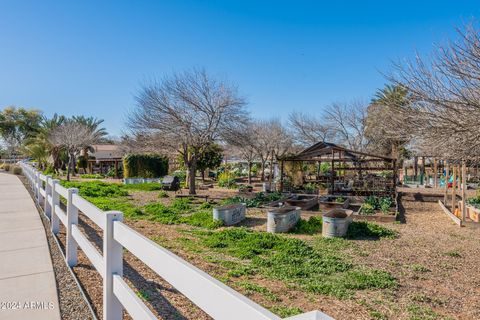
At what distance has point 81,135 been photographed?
111 feet

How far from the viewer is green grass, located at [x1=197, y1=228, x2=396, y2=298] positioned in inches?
212

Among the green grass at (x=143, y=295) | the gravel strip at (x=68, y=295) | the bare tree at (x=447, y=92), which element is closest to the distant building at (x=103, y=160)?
the gravel strip at (x=68, y=295)

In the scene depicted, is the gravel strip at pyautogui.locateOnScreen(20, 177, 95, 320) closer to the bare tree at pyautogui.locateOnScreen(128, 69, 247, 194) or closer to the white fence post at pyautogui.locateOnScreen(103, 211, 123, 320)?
the white fence post at pyautogui.locateOnScreen(103, 211, 123, 320)

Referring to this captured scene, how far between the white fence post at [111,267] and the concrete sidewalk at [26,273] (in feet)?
2.70

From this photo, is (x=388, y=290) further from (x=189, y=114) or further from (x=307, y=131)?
(x=307, y=131)

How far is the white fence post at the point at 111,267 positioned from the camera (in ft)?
8.97

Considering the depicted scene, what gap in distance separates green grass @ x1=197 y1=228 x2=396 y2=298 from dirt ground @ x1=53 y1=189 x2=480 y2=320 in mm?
235

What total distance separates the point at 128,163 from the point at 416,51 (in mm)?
29681

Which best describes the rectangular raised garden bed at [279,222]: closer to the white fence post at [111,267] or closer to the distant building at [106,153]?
the white fence post at [111,267]

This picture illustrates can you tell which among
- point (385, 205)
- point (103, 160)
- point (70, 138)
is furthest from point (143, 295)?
point (103, 160)

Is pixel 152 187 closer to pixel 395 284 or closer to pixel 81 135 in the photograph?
pixel 81 135

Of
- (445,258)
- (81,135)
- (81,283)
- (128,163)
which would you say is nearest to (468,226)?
(445,258)

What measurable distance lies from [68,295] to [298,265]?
157 inches

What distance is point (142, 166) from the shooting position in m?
33.2
